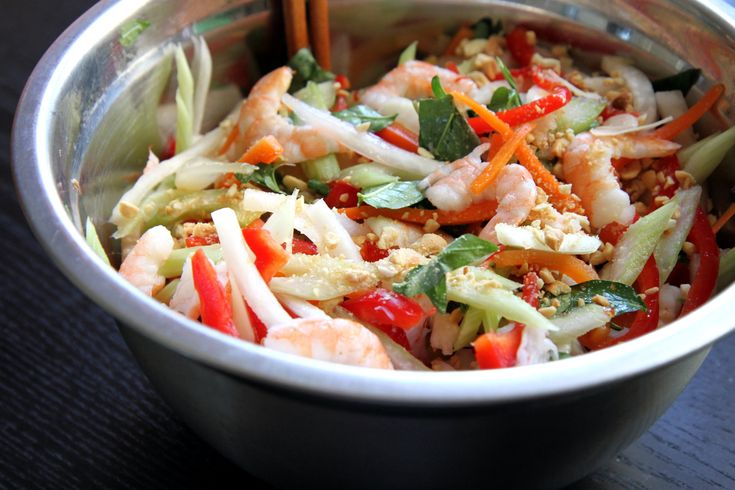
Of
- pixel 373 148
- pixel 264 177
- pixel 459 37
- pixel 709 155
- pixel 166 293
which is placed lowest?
pixel 166 293

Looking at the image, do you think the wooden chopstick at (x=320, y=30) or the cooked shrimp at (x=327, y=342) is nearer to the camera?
the cooked shrimp at (x=327, y=342)

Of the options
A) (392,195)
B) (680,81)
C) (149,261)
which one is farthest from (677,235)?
(149,261)

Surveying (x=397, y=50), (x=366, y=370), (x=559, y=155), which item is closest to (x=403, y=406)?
(x=366, y=370)

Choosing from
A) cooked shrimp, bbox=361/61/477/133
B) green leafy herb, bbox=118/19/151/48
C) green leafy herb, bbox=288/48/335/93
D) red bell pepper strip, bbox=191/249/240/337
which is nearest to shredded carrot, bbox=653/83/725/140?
cooked shrimp, bbox=361/61/477/133

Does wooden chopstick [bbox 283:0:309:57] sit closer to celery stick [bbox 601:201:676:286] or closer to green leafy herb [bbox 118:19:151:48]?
green leafy herb [bbox 118:19:151:48]

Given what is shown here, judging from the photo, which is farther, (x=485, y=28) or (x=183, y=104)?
(x=485, y=28)

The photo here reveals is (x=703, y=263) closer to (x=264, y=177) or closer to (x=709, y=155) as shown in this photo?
(x=709, y=155)

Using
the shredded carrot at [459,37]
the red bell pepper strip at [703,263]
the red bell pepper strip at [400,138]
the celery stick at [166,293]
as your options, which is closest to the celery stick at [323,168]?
the red bell pepper strip at [400,138]

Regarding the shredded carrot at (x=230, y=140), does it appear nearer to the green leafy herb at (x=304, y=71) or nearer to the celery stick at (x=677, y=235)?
the green leafy herb at (x=304, y=71)
